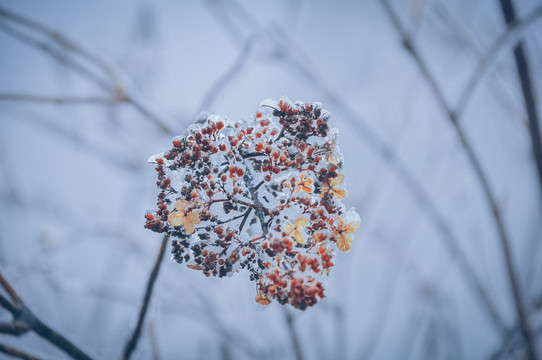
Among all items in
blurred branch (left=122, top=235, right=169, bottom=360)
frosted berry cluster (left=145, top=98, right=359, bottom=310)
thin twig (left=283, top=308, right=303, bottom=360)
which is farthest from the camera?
thin twig (left=283, top=308, right=303, bottom=360)

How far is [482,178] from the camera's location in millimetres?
2336

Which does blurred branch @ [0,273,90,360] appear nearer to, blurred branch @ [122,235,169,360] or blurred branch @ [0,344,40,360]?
blurred branch @ [0,344,40,360]

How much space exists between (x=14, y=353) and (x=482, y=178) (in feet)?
10.5

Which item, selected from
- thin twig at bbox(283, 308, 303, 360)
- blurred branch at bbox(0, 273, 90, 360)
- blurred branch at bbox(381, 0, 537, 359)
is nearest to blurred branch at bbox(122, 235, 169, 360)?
blurred branch at bbox(0, 273, 90, 360)

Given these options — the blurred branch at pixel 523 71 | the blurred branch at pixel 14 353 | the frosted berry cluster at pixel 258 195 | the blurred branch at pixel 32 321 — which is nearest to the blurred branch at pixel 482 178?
the blurred branch at pixel 523 71

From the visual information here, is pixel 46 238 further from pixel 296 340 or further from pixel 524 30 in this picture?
pixel 524 30

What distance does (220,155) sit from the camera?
51.7 inches

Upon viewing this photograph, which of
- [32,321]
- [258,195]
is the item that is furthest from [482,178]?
[32,321]

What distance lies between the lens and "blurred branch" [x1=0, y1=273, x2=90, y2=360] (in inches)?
54.3

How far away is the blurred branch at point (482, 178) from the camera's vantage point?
6.92 feet

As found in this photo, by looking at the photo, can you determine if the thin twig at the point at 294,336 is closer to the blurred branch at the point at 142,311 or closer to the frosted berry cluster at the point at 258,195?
the blurred branch at the point at 142,311

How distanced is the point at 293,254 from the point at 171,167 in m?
Result: 0.66

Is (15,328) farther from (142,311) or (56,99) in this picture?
(56,99)

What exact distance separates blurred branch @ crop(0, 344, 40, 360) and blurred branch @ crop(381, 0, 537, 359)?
2914 millimetres
